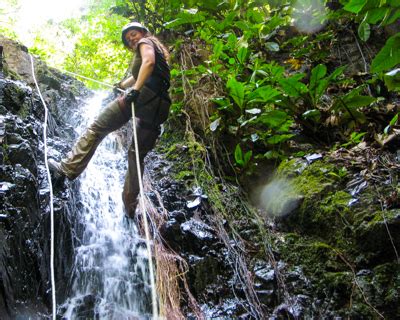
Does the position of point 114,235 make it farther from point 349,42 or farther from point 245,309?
point 349,42

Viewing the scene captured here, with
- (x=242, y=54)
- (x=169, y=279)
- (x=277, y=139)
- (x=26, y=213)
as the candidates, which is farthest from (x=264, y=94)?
(x=26, y=213)

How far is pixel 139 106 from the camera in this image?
11.3ft

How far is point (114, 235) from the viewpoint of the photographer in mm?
3881

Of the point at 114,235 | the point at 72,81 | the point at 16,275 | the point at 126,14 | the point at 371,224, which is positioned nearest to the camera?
the point at 16,275

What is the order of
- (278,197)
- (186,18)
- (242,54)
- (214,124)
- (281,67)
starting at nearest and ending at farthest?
1. (278,197)
2. (214,124)
3. (281,67)
4. (242,54)
5. (186,18)

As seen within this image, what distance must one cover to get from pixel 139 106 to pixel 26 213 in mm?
1422

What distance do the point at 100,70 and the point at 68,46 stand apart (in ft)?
7.89

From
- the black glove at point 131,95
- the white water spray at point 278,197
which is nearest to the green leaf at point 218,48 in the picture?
the white water spray at point 278,197

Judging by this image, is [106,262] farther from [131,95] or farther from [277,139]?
[277,139]

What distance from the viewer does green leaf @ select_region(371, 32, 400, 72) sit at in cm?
277

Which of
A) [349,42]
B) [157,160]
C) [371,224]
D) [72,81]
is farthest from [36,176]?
[349,42]

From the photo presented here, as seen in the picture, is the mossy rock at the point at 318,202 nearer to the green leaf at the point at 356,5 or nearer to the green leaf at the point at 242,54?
the green leaf at the point at 356,5

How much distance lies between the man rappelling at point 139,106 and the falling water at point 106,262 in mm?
670

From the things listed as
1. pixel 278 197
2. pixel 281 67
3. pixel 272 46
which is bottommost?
pixel 278 197
